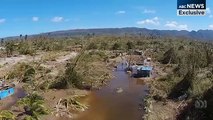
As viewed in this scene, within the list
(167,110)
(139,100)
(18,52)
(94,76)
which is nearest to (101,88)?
(94,76)

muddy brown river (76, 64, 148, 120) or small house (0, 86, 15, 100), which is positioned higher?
small house (0, 86, 15, 100)

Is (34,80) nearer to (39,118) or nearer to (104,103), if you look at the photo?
(104,103)

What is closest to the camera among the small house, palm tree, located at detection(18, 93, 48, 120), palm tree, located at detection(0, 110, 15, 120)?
palm tree, located at detection(0, 110, 15, 120)

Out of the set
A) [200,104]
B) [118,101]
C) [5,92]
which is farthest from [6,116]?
[200,104]

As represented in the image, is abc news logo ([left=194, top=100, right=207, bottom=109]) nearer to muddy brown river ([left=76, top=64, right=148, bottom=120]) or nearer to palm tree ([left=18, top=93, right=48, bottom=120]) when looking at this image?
muddy brown river ([left=76, top=64, right=148, bottom=120])

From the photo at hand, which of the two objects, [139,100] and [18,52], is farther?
[18,52]

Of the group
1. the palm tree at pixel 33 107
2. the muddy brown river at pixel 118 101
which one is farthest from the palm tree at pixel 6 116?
the muddy brown river at pixel 118 101

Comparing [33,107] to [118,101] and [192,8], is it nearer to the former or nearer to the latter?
[118,101]

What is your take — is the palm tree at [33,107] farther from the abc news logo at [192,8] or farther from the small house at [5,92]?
the abc news logo at [192,8]

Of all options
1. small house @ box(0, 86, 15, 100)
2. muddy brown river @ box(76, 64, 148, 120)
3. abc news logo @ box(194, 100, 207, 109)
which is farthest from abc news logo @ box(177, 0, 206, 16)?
Answer: small house @ box(0, 86, 15, 100)
